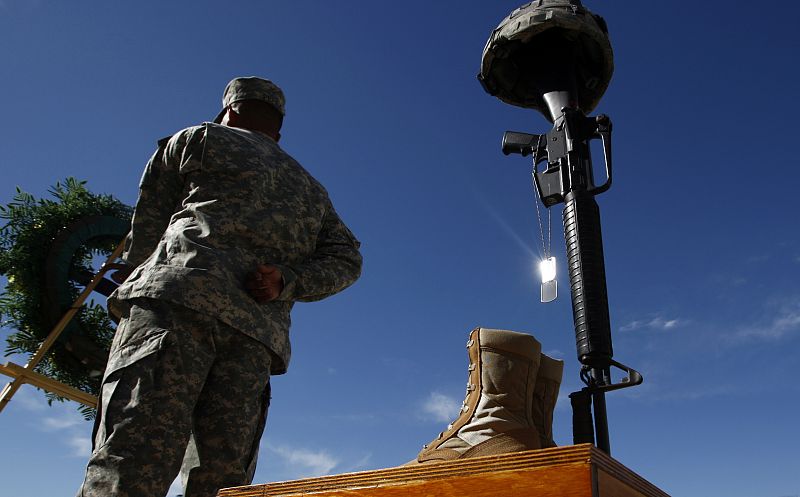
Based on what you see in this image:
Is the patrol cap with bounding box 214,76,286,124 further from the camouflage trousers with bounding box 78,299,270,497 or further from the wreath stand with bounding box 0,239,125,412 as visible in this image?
the wreath stand with bounding box 0,239,125,412

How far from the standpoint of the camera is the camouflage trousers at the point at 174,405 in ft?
5.63

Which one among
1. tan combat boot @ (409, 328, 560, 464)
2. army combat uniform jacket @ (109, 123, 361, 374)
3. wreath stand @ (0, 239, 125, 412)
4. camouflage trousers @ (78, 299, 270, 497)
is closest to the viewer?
camouflage trousers @ (78, 299, 270, 497)

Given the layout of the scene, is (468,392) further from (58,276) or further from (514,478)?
(58,276)

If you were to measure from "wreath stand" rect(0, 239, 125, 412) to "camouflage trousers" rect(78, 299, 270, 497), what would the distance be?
6.42 metres

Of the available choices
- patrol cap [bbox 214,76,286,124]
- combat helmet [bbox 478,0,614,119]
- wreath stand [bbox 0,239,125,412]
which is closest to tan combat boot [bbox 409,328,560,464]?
patrol cap [bbox 214,76,286,124]

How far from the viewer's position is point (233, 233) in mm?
2172

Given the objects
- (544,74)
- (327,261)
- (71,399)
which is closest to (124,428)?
(327,261)

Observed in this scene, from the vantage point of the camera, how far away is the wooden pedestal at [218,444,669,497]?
966 mm

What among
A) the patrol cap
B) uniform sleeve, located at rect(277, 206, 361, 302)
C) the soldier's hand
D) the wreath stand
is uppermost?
the wreath stand

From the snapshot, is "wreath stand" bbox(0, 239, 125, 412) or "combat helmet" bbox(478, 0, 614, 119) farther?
"wreath stand" bbox(0, 239, 125, 412)

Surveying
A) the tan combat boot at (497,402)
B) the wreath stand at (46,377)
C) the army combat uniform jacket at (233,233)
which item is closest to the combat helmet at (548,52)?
the tan combat boot at (497,402)

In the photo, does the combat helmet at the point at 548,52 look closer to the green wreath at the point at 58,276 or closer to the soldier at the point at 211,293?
the soldier at the point at 211,293

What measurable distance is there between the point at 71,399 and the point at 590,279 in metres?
7.50

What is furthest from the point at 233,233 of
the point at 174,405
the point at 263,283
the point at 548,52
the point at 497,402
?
the point at 548,52
